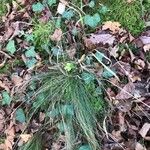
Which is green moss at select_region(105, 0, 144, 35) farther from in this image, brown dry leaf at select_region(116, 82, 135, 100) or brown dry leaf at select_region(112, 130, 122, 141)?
brown dry leaf at select_region(112, 130, 122, 141)

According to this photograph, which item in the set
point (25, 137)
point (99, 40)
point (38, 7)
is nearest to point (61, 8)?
point (38, 7)

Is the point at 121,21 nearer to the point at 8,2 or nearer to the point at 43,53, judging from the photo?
the point at 43,53

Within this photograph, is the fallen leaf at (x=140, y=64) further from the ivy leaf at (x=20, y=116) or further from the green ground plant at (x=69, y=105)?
the ivy leaf at (x=20, y=116)

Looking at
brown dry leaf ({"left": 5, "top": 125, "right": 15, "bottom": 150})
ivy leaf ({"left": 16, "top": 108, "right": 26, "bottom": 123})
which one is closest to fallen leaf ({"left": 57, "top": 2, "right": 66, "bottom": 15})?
ivy leaf ({"left": 16, "top": 108, "right": 26, "bottom": 123})

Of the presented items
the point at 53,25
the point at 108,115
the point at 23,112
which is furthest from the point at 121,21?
the point at 23,112

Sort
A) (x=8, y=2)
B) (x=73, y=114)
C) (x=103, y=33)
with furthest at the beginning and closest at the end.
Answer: (x=8, y=2), (x=103, y=33), (x=73, y=114)

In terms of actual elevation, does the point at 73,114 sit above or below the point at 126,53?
below

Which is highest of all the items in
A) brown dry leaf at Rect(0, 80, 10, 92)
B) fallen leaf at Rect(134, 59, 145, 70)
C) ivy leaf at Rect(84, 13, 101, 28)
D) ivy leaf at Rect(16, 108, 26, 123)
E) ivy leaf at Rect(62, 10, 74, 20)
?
ivy leaf at Rect(62, 10, 74, 20)

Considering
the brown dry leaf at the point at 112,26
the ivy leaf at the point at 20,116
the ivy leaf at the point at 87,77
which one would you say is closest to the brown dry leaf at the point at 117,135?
the ivy leaf at the point at 87,77
